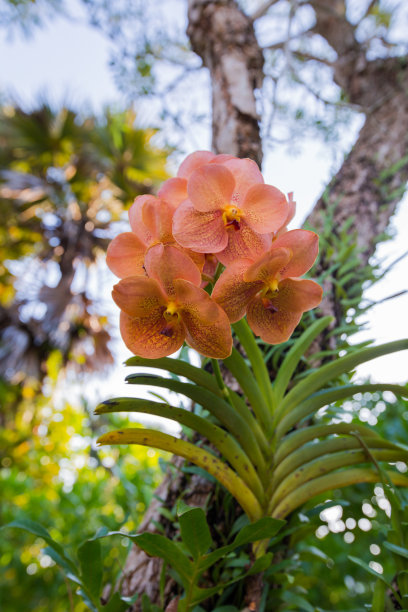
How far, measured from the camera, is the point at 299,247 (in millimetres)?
461

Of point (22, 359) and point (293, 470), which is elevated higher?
point (22, 359)

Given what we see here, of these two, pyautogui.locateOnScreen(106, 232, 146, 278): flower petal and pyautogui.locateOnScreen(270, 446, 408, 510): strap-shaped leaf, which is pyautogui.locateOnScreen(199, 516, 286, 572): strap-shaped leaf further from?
pyautogui.locateOnScreen(106, 232, 146, 278): flower petal

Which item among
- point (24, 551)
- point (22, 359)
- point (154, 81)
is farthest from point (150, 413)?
point (22, 359)

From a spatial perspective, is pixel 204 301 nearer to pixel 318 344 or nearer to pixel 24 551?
pixel 318 344

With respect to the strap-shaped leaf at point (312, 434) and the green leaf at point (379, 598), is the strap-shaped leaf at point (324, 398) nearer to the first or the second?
the strap-shaped leaf at point (312, 434)

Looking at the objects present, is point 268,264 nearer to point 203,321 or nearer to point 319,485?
point 203,321

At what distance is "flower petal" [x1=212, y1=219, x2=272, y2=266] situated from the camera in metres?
0.46

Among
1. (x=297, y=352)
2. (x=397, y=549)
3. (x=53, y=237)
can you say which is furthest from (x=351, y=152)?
(x=53, y=237)

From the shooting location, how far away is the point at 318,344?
0.81 m

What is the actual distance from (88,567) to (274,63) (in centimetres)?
209

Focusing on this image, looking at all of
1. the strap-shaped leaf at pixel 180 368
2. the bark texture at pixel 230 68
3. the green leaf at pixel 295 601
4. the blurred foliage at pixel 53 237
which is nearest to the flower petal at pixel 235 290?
the strap-shaped leaf at pixel 180 368

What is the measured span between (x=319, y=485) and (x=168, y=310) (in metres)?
0.38

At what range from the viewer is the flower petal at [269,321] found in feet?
1.58

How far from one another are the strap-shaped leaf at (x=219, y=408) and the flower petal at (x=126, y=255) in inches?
5.3
